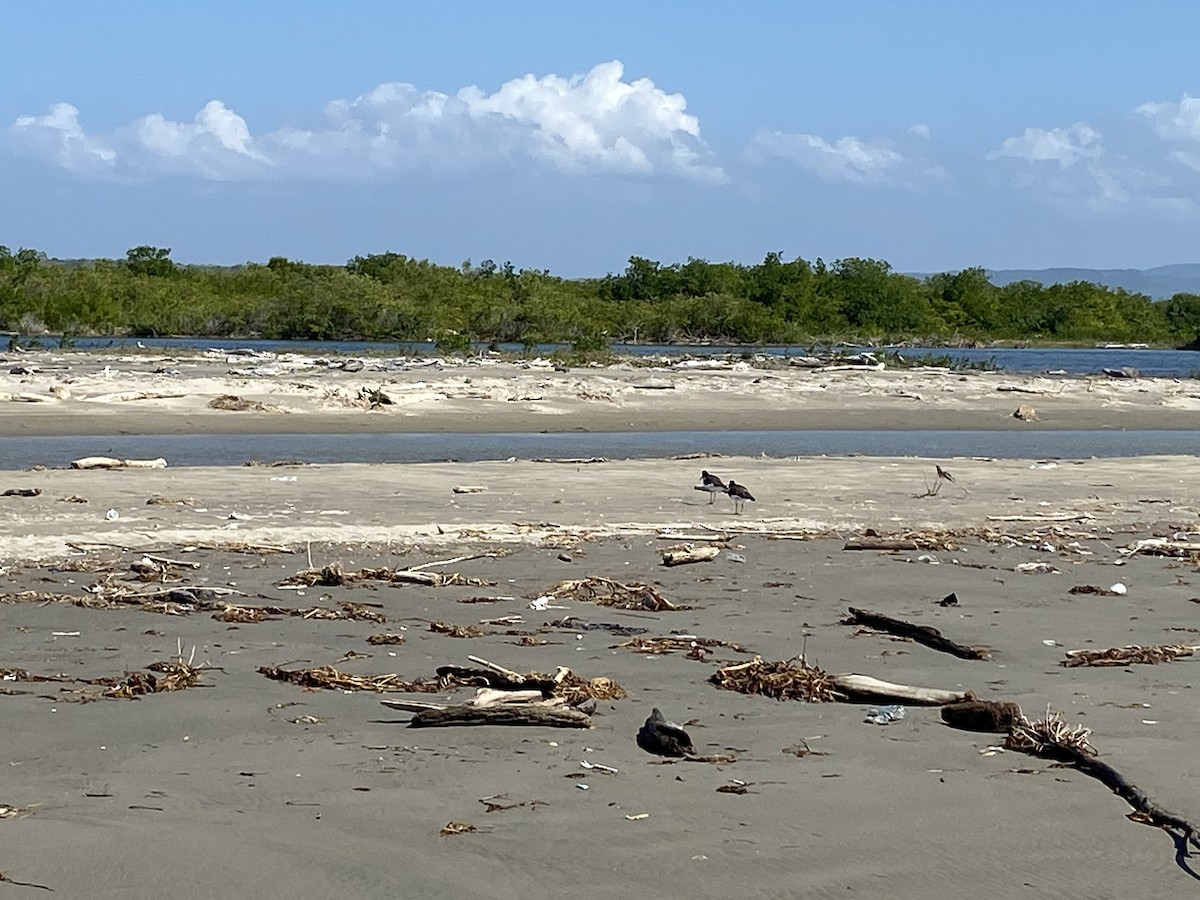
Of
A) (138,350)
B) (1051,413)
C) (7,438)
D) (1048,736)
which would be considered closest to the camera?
(1048,736)

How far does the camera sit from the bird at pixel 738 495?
12625mm

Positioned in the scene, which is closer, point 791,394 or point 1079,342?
point 791,394

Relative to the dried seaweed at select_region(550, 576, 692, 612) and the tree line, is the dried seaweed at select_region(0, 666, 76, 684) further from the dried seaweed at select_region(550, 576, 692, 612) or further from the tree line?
the tree line

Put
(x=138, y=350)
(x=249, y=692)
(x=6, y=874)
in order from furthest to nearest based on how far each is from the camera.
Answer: (x=138, y=350) → (x=249, y=692) → (x=6, y=874)

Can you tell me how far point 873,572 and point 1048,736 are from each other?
14.2 ft

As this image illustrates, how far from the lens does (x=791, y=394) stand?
31.4m

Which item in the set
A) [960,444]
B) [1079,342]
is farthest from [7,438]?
[1079,342]

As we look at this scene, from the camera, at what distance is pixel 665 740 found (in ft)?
17.1

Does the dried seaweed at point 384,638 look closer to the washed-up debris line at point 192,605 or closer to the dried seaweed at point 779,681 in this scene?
the washed-up debris line at point 192,605

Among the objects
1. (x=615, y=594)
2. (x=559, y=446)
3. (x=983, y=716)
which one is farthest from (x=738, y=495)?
(x=559, y=446)

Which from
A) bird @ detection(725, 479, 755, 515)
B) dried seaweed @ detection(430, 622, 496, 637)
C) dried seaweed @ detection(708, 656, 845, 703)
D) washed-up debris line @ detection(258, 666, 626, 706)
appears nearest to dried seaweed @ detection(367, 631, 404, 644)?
dried seaweed @ detection(430, 622, 496, 637)

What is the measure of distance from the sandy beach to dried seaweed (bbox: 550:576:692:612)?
0.12 metres

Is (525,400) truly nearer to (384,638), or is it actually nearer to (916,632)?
(384,638)

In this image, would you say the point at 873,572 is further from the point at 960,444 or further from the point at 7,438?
the point at 7,438
